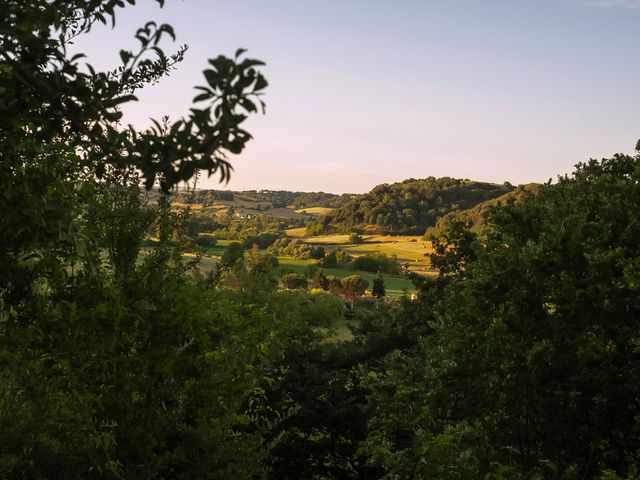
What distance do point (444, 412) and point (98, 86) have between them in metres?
13.7

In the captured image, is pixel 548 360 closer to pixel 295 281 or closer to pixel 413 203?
pixel 295 281

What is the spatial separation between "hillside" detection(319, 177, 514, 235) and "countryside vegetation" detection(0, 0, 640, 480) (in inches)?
3978

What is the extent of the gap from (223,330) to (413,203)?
124 m

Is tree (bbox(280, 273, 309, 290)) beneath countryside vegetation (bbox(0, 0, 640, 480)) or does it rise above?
beneath

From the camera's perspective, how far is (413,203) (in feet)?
430

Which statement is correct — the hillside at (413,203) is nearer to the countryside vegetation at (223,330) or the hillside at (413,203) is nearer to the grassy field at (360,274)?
the grassy field at (360,274)

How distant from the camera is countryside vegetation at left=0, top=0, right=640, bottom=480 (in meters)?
3.21

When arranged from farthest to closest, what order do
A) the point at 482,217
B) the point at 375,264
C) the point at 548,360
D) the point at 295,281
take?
the point at 375,264 → the point at 295,281 → the point at 482,217 → the point at 548,360

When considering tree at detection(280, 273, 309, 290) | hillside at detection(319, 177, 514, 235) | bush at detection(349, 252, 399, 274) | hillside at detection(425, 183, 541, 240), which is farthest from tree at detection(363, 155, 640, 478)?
hillside at detection(319, 177, 514, 235)

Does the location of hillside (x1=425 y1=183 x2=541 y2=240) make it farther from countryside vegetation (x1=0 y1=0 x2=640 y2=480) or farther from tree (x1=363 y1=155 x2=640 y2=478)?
tree (x1=363 y1=155 x2=640 y2=478)

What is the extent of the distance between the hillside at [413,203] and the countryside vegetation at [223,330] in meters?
101

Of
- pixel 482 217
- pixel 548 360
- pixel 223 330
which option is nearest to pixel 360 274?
pixel 482 217

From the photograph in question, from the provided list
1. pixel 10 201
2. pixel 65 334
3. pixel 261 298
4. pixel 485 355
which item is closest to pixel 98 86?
pixel 10 201

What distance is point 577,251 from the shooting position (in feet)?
47.3
